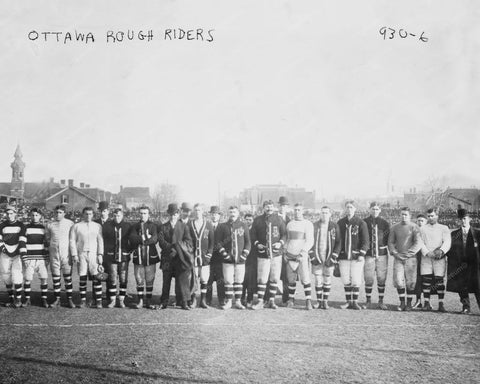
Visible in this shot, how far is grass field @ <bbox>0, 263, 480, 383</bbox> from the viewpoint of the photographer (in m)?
5.05

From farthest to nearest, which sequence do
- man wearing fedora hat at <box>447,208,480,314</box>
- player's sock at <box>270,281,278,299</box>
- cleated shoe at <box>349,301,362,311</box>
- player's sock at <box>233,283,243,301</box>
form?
player's sock at <box>270,281,278,299</box>
player's sock at <box>233,283,243,301</box>
cleated shoe at <box>349,301,362,311</box>
man wearing fedora hat at <box>447,208,480,314</box>

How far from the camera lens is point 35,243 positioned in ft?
30.5

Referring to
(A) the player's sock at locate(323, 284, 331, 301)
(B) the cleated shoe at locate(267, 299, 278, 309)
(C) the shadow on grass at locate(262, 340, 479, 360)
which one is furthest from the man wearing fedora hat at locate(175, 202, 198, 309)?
(C) the shadow on grass at locate(262, 340, 479, 360)

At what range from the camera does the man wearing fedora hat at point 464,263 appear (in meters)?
Result: 8.88

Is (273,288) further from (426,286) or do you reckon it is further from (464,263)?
(464,263)

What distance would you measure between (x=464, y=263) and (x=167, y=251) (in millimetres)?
6669

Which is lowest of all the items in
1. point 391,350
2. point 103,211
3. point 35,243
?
point 391,350

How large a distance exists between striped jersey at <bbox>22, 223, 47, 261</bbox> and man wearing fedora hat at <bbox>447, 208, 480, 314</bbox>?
30.2ft

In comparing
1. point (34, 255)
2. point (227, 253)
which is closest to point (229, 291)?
point (227, 253)

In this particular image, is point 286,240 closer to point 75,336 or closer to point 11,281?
point 75,336

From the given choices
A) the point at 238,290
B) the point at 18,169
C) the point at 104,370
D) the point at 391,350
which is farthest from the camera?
the point at 18,169

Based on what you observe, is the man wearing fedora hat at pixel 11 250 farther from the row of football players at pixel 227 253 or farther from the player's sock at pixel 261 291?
the player's sock at pixel 261 291

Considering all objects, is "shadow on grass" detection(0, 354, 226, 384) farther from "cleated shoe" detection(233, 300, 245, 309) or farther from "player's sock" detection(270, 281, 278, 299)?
"player's sock" detection(270, 281, 278, 299)

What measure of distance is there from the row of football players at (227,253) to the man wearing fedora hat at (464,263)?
0.07 meters
